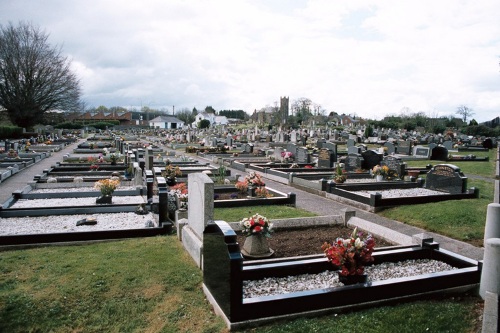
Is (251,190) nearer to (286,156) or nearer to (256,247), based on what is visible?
(256,247)

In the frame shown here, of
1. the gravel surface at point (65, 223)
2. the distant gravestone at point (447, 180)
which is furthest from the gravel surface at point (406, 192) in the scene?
the gravel surface at point (65, 223)

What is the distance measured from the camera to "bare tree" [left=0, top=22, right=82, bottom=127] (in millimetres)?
52906

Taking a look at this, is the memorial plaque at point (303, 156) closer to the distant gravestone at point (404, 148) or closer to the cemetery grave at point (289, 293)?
the distant gravestone at point (404, 148)

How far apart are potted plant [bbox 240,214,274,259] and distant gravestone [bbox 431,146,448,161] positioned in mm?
22889

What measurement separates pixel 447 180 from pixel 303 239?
803 centimetres

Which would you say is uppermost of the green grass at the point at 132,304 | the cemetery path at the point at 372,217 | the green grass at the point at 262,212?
the green grass at the point at 262,212

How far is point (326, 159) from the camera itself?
69.4 ft

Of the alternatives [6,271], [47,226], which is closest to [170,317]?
[6,271]

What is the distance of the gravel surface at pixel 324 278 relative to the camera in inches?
224

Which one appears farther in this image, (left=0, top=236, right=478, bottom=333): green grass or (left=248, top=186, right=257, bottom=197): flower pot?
(left=248, top=186, right=257, bottom=197): flower pot

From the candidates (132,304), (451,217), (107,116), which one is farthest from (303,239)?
(107,116)

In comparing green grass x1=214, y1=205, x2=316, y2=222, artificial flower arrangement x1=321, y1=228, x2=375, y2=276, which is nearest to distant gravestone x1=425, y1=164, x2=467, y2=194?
green grass x1=214, y1=205, x2=316, y2=222

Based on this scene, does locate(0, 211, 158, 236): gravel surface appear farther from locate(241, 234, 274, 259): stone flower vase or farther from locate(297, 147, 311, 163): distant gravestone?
locate(297, 147, 311, 163): distant gravestone

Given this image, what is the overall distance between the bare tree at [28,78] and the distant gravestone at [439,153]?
171ft
